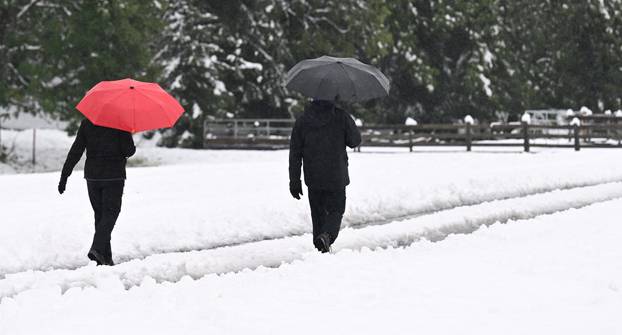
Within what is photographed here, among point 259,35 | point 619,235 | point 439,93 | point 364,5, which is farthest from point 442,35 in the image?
point 619,235

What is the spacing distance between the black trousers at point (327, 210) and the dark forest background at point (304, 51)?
74.0 ft

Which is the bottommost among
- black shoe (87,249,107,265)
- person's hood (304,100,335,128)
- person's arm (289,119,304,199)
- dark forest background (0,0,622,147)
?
black shoe (87,249,107,265)

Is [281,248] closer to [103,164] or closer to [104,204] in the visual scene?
[104,204]

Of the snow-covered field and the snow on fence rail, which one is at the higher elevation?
the snow on fence rail

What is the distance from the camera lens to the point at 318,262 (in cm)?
923

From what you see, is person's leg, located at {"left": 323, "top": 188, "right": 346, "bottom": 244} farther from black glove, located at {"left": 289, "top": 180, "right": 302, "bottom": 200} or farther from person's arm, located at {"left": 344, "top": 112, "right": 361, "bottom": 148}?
person's arm, located at {"left": 344, "top": 112, "right": 361, "bottom": 148}

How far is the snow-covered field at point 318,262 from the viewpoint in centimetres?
677

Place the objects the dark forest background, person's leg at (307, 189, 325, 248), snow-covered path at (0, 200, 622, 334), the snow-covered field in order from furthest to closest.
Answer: the dark forest background
person's leg at (307, 189, 325, 248)
the snow-covered field
snow-covered path at (0, 200, 622, 334)

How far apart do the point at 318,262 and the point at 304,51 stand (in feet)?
108

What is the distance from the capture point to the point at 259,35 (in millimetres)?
39906

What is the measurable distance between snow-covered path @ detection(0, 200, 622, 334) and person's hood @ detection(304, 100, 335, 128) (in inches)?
51.2

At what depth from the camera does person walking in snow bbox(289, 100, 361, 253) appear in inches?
379

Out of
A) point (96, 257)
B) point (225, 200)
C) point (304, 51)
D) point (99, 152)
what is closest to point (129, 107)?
point (99, 152)

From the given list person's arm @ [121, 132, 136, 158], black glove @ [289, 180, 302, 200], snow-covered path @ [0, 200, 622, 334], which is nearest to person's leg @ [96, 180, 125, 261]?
person's arm @ [121, 132, 136, 158]
